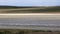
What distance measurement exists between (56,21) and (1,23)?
0.93ft

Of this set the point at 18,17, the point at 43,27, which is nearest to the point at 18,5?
the point at 18,17

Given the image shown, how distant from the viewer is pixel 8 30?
22.1 inches

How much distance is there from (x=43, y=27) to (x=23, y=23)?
10cm

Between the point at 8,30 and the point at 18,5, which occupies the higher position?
the point at 18,5

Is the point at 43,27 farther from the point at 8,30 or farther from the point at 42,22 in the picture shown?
the point at 8,30

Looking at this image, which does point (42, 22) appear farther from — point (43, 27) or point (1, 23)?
point (1, 23)

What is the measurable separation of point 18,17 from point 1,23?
0.10 metres

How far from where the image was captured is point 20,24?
574 mm

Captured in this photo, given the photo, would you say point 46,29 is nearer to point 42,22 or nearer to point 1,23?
point 42,22

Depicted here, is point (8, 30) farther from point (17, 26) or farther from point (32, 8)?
point (32, 8)

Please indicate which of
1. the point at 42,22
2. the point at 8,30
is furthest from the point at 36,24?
the point at 8,30

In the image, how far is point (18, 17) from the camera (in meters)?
0.62

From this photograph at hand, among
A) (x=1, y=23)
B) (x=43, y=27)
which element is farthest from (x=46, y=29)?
(x=1, y=23)

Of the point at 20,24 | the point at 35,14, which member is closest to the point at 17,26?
the point at 20,24
